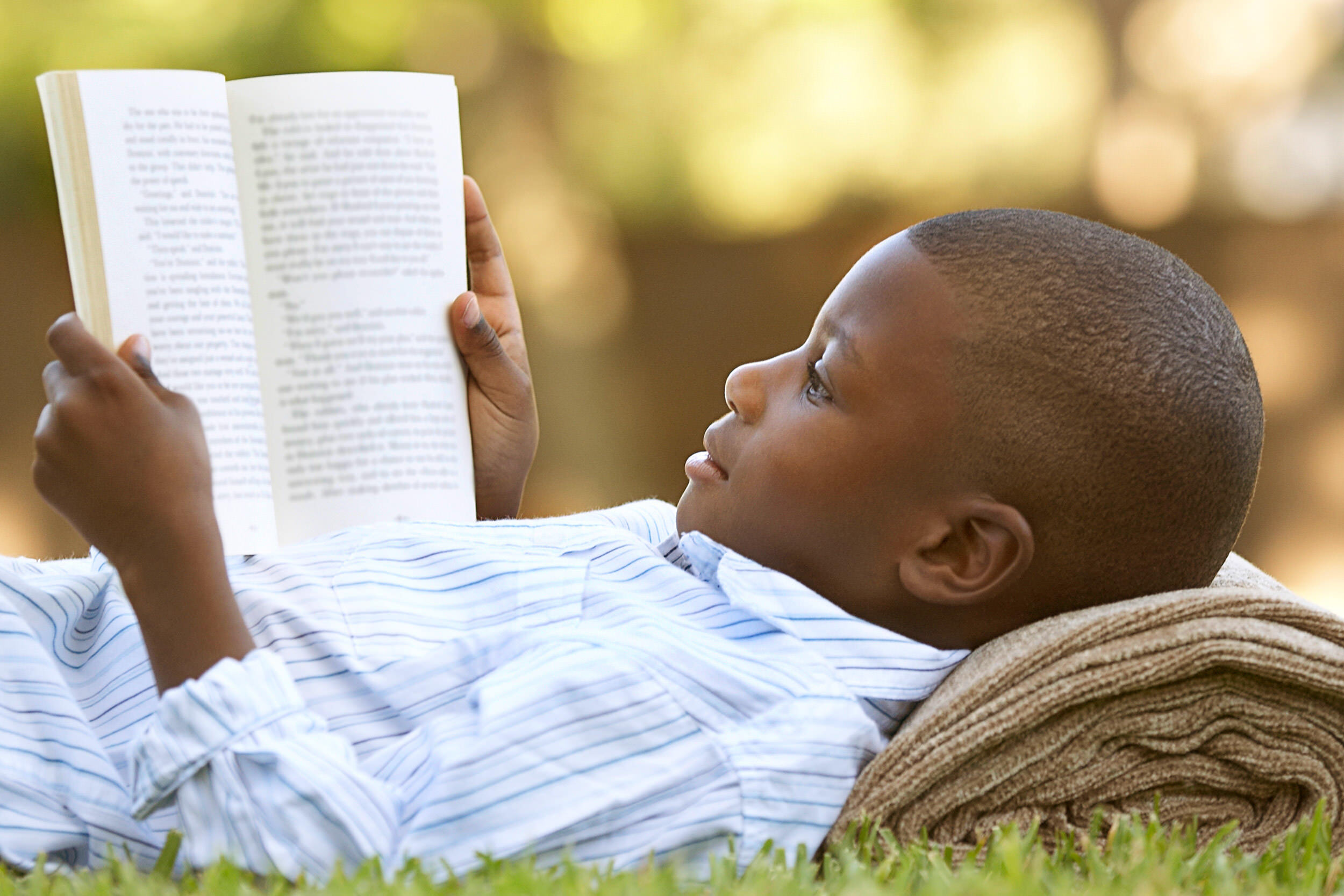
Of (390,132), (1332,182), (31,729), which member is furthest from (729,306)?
(31,729)

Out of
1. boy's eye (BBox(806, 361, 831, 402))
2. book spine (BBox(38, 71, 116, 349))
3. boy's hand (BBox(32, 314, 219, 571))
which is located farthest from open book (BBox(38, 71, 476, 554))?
boy's eye (BBox(806, 361, 831, 402))

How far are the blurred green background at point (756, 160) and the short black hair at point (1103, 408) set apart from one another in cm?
303

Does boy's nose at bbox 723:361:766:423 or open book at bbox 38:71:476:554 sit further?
boy's nose at bbox 723:361:766:423

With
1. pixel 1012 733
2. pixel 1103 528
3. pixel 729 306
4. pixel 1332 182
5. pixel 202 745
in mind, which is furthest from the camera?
pixel 729 306

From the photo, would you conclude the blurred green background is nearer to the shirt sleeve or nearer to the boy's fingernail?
the boy's fingernail

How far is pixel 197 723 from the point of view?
921 mm

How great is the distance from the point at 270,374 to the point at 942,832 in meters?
0.73

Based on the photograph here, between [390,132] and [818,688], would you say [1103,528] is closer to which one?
[818,688]

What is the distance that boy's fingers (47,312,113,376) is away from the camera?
0.99 m

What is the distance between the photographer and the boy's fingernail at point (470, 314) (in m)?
1.27

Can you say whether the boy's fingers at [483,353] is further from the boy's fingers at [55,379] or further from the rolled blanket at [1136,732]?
the rolled blanket at [1136,732]

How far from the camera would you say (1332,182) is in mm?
3969

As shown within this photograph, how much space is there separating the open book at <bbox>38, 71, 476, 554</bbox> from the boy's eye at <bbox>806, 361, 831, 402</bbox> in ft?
1.15

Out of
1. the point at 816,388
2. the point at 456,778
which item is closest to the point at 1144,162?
the point at 816,388
